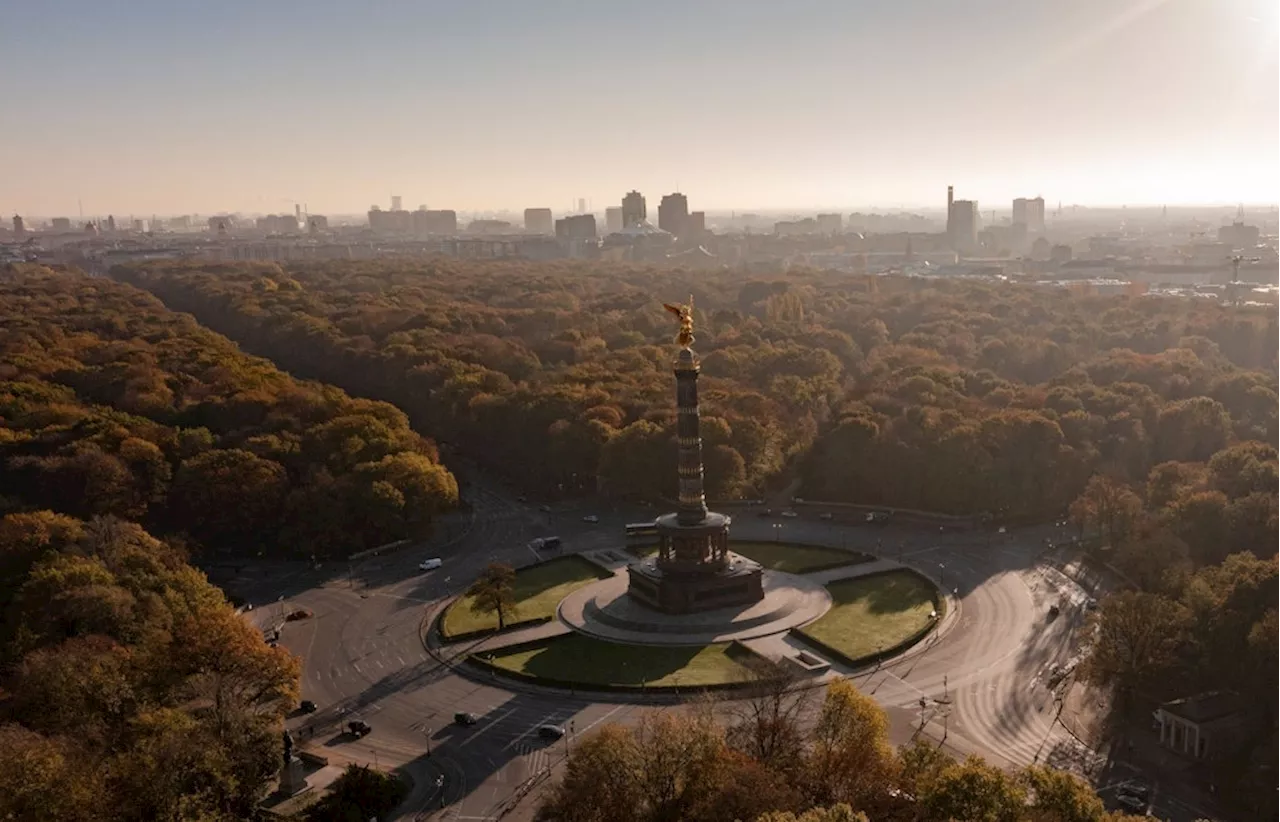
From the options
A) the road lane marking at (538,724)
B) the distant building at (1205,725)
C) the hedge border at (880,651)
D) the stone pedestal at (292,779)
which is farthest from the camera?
the hedge border at (880,651)

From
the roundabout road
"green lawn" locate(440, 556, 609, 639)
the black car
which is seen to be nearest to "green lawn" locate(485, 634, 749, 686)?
the roundabout road

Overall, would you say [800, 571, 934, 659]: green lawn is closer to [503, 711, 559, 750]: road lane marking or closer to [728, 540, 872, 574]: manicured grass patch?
[728, 540, 872, 574]: manicured grass patch

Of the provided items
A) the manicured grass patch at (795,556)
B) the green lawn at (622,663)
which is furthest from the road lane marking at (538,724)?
the manicured grass patch at (795,556)

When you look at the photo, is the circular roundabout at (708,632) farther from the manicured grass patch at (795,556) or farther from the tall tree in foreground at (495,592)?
the tall tree in foreground at (495,592)

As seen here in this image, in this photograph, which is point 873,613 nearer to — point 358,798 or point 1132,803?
point 1132,803

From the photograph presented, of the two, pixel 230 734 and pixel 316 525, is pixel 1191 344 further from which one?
pixel 230 734

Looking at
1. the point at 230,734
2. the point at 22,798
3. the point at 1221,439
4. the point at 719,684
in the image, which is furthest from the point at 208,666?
the point at 1221,439
